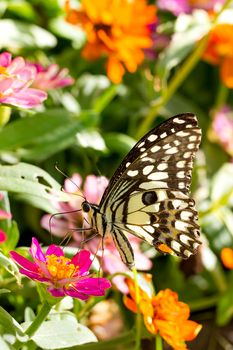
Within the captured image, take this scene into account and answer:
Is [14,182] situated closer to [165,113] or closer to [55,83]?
[55,83]

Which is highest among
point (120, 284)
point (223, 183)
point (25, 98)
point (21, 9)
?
point (25, 98)

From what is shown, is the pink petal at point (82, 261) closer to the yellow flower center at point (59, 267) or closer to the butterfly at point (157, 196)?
the yellow flower center at point (59, 267)

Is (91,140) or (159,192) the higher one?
(159,192)

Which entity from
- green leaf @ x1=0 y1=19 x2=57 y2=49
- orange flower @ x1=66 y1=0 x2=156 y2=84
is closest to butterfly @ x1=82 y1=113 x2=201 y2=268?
orange flower @ x1=66 y1=0 x2=156 y2=84

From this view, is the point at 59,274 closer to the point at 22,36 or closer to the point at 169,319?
the point at 169,319

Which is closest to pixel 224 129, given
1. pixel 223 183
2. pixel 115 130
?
pixel 223 183

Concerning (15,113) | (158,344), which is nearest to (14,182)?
(158,344)

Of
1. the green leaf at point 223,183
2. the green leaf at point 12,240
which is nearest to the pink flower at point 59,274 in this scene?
the green leaf at point 12,240
